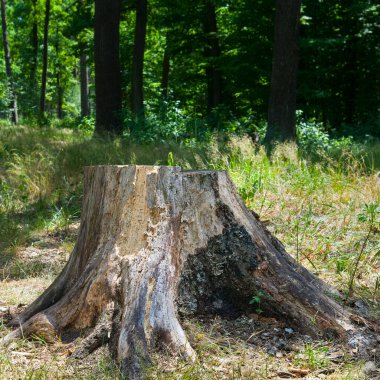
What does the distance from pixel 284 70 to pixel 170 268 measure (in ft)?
26.5

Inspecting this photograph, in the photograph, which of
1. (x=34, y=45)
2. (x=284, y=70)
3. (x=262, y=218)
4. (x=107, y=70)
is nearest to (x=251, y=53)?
(x=107, y=70)

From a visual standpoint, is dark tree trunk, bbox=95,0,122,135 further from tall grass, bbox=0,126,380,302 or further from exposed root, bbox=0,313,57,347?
Result: exposed root, bbox=0,313,57,347

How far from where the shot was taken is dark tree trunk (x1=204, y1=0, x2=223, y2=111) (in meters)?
19.2

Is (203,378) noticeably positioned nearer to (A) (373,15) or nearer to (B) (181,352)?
(B) (181,352)

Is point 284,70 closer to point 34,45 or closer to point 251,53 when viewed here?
point 251,53

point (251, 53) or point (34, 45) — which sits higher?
point (34, 45)

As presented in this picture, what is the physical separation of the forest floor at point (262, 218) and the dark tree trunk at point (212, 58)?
31.7ft

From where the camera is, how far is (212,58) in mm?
18391

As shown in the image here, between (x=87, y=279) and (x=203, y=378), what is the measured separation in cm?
99

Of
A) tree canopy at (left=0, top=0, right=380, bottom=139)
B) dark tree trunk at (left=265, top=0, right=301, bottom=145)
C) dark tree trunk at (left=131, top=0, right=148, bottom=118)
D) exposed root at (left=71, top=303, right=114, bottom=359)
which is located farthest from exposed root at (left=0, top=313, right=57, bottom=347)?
dark tree trunk at (left=131, top=0, right=148, bottom=118)

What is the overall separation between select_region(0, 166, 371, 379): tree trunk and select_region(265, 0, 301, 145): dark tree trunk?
22.4ft

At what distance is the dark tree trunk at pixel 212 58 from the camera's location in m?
19.2

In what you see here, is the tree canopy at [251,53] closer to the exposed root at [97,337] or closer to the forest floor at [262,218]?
the forest floor at [262,218]

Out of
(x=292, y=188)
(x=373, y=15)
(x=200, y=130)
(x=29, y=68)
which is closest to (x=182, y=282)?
(x=292, y=188)
